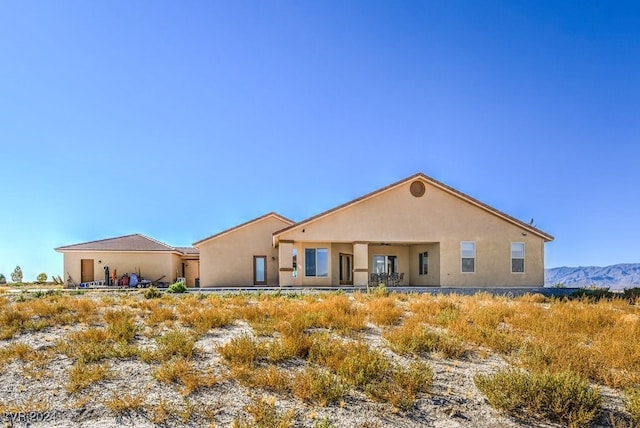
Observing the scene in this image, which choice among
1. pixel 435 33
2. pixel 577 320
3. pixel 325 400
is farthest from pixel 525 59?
pixel 325 400

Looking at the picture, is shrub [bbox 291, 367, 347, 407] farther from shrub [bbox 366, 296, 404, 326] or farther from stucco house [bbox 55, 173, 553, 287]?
stucco house [bbox 55, 173, 553, 287]

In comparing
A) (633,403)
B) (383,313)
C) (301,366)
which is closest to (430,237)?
(383,313)

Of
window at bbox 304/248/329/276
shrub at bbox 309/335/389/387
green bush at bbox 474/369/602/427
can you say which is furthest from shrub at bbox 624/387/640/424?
window at bbox 304/248/329/276

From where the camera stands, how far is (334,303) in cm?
1248

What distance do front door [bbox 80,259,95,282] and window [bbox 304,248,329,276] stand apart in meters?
18.1

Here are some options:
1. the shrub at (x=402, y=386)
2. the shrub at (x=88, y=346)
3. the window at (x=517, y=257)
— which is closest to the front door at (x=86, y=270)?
the shrub at (x=88, y=346)

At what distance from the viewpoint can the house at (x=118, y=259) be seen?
30906 millimetres

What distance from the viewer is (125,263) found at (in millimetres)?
31953

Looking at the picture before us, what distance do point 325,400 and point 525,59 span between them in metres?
19.1

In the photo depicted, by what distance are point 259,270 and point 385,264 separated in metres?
8.55

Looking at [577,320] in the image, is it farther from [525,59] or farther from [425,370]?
[525,59]

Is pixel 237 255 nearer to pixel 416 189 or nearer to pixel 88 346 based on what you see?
pixel 416 189

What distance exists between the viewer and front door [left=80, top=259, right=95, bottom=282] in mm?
31391

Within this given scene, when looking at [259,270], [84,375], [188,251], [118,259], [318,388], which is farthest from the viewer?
[188,251]
